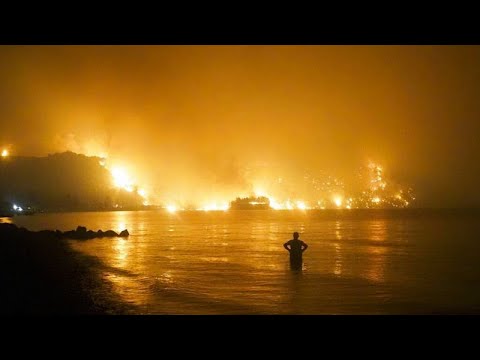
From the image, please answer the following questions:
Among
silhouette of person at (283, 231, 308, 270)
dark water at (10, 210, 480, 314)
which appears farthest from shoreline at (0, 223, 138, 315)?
silhouette of person at (283, 231, 308, 270)

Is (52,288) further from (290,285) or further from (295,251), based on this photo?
(295,251)

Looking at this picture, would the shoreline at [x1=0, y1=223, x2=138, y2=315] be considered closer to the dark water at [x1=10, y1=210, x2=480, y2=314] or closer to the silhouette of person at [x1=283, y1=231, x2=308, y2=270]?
the dark water at [x1=10, y1=210, x2=480, y2=314]

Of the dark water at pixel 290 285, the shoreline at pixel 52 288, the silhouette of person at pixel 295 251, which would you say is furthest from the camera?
the silhouette of person at pixel 295 251

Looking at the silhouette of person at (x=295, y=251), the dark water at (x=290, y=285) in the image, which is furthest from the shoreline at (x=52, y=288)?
the silhouette of person at (x=295, y=251)

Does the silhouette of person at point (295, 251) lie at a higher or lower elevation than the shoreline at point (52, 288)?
higher

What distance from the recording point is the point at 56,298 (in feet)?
46.4

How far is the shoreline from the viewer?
12.9 meters

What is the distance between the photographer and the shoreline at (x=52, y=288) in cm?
1286

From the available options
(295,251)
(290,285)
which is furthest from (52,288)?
(295,251)

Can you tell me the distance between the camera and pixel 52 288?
15.8 metres

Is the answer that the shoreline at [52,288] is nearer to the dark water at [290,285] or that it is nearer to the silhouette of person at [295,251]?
the dark water at [290,285]
